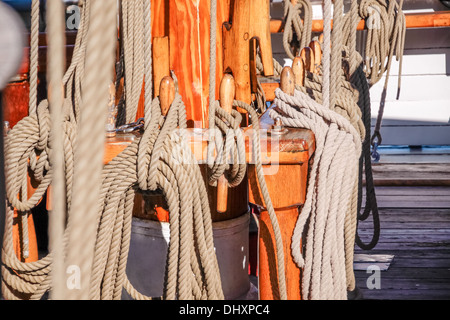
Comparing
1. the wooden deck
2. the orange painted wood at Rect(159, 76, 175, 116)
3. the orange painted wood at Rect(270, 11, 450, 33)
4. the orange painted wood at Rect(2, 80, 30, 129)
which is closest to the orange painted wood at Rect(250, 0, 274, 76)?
the orange painted wood at Rect(159, 76, 175, 116)

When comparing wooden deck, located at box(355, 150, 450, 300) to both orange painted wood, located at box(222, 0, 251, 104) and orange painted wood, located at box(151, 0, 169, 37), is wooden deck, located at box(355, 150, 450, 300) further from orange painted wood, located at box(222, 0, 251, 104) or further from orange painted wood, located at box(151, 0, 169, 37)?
orange painted wood, located at box(151, 0, 169, 37)

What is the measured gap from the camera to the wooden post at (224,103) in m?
1.23

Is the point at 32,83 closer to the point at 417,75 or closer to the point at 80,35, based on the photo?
the point at 80,35

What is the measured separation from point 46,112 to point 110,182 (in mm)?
288

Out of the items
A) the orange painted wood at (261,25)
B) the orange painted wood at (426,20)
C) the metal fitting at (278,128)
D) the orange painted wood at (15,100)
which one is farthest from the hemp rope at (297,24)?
the metal fitting at (278,128)

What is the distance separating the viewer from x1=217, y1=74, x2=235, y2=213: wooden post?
123 centimetres

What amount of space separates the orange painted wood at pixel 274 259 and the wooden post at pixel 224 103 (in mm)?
112

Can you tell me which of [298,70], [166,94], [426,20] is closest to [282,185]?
[166,94]

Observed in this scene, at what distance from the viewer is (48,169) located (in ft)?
4.01

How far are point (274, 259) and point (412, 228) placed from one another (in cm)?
207

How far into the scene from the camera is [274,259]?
4.05ft

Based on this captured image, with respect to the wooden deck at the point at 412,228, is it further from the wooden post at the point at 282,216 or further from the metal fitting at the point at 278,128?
the metal fitting at the point at 278,128

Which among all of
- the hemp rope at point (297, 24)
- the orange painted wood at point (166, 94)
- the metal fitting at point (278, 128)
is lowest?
the metal fitting at point (278, 128)

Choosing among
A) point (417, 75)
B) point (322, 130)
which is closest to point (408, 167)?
point (417, 75)
